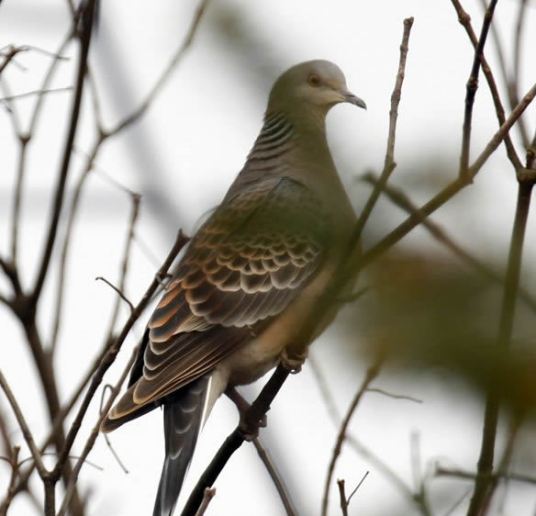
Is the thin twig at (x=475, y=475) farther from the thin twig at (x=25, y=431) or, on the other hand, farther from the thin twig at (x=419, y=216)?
the thin twig at (x=25, y=431)

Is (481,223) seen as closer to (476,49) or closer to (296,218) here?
(296,218)

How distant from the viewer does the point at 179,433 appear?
13.1 ft

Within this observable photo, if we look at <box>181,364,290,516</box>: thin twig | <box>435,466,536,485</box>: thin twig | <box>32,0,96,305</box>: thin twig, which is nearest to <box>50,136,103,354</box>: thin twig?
<box>32,0,96,305</box>: thin twig

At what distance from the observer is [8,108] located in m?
3.91

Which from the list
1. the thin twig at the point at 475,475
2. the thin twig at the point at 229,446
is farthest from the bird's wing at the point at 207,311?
the thin twig at the point at 475,475

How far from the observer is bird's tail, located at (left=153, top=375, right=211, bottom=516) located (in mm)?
3719

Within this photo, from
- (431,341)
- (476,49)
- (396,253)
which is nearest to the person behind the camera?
(431,341)

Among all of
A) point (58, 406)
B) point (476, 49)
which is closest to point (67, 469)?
point (58, 406)

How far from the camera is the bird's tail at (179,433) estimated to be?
12.2ft

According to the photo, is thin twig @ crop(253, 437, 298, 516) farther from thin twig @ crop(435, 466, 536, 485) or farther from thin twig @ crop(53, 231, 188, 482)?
thin twig @ crop(435, 466, 536, 485)

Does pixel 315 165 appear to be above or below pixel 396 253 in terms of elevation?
above

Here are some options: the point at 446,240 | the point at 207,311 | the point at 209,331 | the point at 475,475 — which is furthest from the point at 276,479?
the point at 446,240

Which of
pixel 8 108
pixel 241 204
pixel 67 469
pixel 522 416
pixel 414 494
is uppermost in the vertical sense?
pixel 8 108

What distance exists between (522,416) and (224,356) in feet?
11.8
